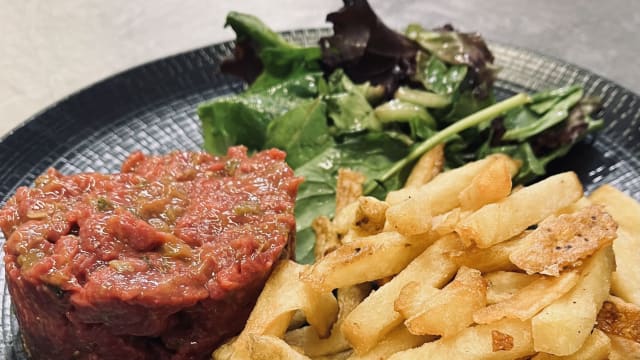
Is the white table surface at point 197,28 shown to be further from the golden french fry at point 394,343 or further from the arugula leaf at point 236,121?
the golden french fry at point 394,343

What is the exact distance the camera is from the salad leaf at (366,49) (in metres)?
3.40

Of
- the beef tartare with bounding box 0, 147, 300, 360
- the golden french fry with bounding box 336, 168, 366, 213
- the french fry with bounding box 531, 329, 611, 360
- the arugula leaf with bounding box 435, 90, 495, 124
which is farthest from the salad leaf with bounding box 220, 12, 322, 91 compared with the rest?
the french fry with bounding box 531, 329, 611, 360

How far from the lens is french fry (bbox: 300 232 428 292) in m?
2.03

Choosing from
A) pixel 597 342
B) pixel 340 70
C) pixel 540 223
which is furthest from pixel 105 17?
pixel 597 342

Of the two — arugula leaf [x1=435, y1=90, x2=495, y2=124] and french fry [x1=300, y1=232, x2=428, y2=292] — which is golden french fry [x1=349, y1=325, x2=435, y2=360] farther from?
arugula leaf [x1=435, y1=90, x2=495, y2=124]

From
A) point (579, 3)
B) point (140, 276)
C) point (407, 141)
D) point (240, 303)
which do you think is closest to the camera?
point (140, 276)

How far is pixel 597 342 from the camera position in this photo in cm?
193

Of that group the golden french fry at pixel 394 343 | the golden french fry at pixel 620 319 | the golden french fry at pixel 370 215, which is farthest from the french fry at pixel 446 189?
the golden french fry at pixel 620 319

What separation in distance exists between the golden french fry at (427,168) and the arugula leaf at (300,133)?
49 cm

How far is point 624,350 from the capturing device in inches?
78.9

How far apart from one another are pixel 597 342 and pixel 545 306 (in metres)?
0.18

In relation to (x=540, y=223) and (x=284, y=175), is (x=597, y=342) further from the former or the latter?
(x=284, y=175)

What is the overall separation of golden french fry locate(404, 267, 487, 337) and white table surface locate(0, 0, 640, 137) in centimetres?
331

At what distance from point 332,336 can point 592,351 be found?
717 mm
